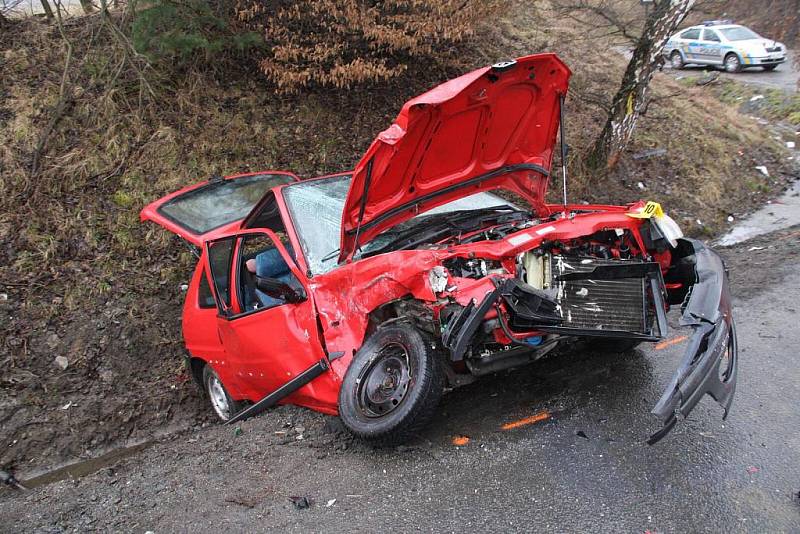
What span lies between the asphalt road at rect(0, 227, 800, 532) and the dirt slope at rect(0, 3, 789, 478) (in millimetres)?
1244

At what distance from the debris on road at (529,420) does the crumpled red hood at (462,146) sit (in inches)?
60.8

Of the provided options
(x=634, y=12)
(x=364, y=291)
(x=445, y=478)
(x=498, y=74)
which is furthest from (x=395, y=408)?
(x=634, y=12)

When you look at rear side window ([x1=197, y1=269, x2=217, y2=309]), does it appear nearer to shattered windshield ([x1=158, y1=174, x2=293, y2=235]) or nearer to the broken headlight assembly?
shattered windshield ([x1=158, y1=174, x2=293, y2=235])

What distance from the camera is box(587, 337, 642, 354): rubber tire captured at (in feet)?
15.2

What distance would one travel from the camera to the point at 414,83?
934 centimetres

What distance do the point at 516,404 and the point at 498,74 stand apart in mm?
2201

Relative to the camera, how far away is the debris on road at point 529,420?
12.6ft

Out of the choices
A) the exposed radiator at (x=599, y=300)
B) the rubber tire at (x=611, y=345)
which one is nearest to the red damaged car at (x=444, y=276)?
the exposed radiator at (x=599, y=300)

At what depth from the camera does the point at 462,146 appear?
13.7 ft

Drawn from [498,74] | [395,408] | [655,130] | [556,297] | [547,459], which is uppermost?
[498,74]

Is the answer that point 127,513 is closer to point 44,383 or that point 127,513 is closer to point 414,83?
point 44,383

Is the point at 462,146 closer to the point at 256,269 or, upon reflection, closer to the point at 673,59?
the point at 256,269

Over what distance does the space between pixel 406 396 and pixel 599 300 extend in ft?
4.35

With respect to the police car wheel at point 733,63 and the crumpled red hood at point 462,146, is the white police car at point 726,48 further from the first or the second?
the crumpled red hood at point 462,146
